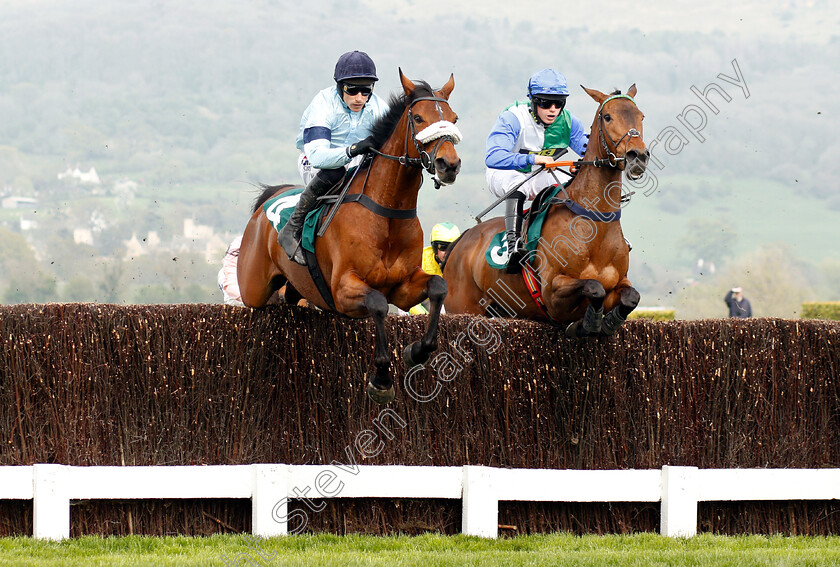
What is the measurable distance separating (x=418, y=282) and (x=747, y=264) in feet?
143

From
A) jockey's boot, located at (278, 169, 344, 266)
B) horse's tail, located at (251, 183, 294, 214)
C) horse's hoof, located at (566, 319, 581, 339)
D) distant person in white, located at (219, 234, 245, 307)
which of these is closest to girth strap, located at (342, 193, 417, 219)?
jockey's boot, located at (278, 169, 344, 266)

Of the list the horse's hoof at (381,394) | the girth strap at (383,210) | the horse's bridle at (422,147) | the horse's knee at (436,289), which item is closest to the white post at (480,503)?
the horse's hoof at (381,394)

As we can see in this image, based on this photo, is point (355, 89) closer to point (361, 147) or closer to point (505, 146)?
point (361, 147)

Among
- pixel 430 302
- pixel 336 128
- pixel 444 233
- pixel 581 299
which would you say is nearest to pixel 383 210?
pixel 430 302

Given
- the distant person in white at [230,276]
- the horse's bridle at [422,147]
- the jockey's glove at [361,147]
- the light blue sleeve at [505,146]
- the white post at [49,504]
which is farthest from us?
the distant person in white at [230,276]

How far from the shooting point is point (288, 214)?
651 cm

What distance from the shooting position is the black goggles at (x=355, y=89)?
6.12 m

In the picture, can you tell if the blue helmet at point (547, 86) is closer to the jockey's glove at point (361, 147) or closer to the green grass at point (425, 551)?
the jockey's glove at point (361, 147)

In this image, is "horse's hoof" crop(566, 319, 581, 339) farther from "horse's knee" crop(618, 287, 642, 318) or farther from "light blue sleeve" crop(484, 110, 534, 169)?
"light blue sleeve" crop(484, 110, 534, 169)

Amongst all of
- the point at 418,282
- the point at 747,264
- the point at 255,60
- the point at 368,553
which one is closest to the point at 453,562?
the point at 368,553

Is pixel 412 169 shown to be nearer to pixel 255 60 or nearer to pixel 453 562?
pixel 453 562

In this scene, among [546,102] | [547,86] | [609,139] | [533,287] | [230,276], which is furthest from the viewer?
[230,276]

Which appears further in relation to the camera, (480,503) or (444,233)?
(444,233)

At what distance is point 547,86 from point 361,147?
1.88m
